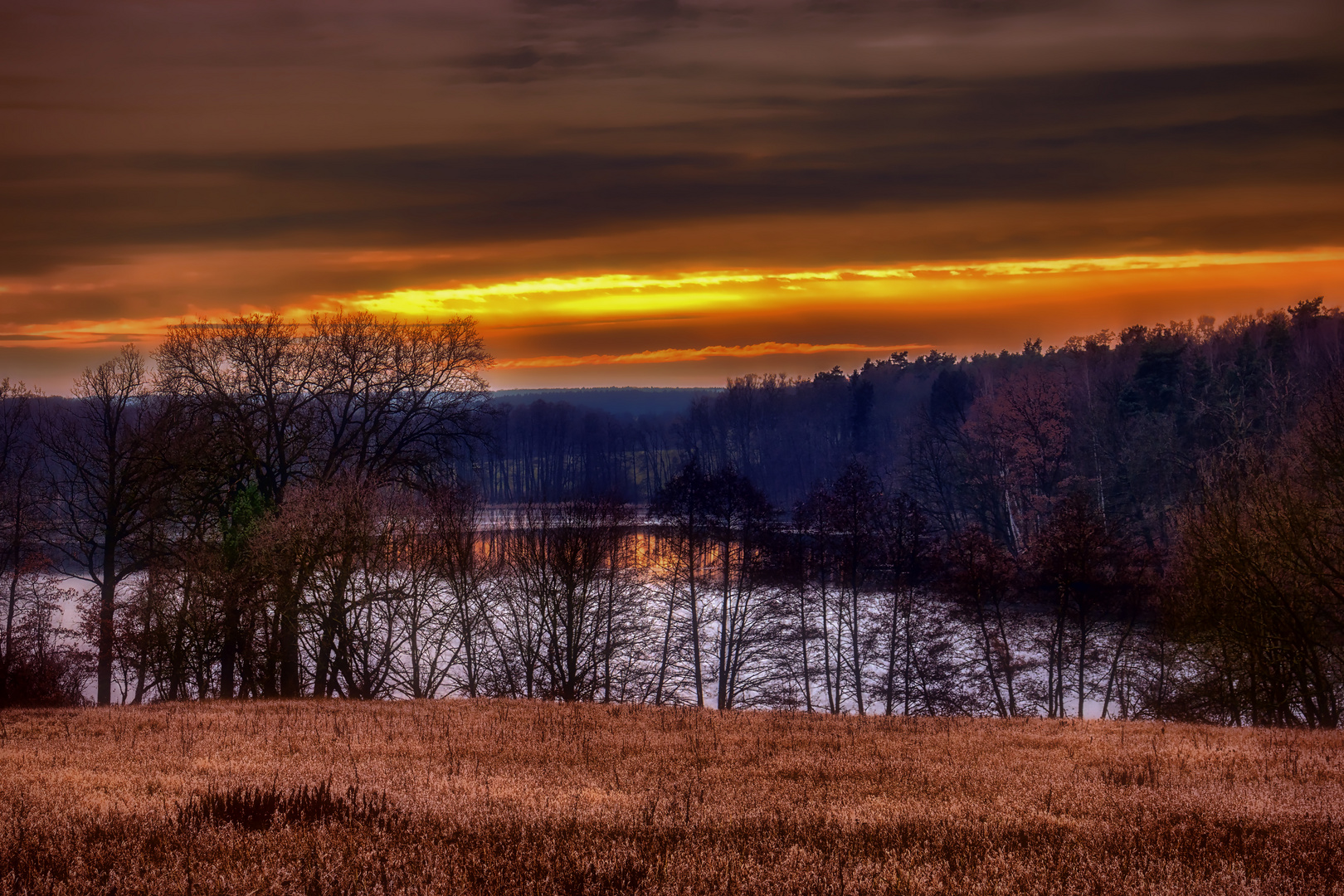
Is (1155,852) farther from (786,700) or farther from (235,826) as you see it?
(786,700)

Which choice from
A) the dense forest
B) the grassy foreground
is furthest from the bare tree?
the grassy foreground

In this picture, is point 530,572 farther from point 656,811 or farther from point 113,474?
point 656,811

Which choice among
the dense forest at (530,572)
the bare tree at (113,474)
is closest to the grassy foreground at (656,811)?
the dense forest at (530,572)

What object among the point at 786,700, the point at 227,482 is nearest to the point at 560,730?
the point at 227,482

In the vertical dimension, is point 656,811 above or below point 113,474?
below

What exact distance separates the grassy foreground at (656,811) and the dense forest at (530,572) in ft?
52.7

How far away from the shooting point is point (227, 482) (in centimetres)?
3762

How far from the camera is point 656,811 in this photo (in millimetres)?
9727

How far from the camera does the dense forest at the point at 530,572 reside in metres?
32.7

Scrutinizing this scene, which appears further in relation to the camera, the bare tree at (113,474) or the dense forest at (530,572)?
the bare tree at (113,474)

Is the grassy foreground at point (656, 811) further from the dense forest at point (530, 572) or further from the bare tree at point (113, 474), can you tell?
the bare tree at point (113, 474)

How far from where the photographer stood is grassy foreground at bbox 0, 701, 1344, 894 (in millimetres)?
6959

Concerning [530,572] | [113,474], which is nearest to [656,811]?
[530,572]

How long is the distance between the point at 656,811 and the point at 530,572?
35.0 metres
